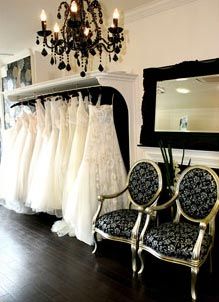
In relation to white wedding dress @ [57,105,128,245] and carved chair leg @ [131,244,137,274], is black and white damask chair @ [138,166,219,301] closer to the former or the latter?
carved chair leg @ [131,244,137,274]

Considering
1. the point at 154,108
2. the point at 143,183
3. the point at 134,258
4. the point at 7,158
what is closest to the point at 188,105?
the point at 154,108

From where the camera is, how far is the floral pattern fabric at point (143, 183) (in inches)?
122

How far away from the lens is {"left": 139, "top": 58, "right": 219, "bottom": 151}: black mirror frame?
284 cm

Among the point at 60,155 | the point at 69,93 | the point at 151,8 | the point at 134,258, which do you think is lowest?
the point at 134,258

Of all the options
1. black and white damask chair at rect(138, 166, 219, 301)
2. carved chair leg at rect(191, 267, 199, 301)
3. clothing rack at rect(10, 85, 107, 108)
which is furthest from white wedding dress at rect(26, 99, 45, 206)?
carved chair leg at rect(191, 267, 199, 301)

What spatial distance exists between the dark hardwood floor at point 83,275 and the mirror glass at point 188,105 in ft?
4.30

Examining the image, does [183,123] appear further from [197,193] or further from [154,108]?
[197,193]

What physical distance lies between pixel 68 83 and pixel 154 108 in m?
1.18

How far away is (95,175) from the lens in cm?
342

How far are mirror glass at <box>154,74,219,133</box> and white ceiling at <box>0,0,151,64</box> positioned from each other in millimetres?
936

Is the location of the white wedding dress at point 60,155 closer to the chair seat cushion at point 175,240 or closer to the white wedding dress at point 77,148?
the white wedding dress at point 77,148

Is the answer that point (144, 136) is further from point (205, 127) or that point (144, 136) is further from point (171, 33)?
point (171, 33)

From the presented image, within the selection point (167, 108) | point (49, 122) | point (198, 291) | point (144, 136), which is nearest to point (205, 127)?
point (167, 108)

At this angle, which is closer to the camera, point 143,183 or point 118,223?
point 118,223
